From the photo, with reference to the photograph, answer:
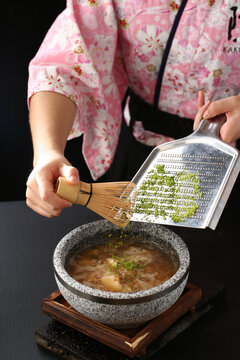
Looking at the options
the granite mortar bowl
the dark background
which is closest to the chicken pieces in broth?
the granite mortar bowl

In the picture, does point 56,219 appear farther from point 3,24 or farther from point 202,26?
point 3,24

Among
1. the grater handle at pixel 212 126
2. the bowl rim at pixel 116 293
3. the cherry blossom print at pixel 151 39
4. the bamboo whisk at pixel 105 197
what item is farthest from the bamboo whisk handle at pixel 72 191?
the cherry blossom print at pixel 151 39

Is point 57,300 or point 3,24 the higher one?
point 3,24

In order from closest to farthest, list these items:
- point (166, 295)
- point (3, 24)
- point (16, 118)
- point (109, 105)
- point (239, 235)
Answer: point (166, 295)
point (239, 235)
point (109, 105)
point (3, 24)
point (16, 118)

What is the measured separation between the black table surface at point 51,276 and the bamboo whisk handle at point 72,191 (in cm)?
31

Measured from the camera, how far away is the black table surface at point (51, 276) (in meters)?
1.03

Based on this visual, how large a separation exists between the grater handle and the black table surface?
1.06 feet

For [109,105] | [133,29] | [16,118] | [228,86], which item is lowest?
[16,118]

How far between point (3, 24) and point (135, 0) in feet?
4.51

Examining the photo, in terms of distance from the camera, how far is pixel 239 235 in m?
1.46

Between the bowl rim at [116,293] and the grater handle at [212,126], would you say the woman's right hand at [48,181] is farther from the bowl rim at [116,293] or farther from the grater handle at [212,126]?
the grater handle at [212,126]

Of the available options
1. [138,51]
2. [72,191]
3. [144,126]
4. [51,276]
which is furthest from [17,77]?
[72,191]

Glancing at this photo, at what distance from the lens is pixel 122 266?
1117 mm

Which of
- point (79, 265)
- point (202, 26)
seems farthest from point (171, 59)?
point (79, 265)
